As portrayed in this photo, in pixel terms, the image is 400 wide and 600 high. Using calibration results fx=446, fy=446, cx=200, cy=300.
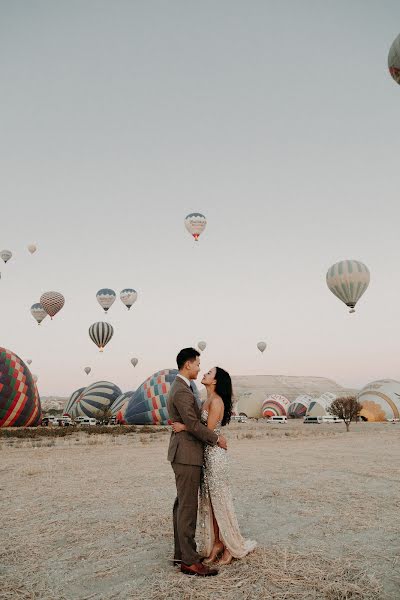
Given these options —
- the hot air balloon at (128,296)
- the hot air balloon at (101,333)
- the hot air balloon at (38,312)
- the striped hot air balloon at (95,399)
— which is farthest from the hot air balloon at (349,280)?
the hot air balloon at (38,312)

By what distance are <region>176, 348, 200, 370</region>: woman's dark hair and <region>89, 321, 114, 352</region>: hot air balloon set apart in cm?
3826

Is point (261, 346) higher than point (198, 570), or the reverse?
point (261, 346)

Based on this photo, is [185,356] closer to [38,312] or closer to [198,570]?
[198,570]

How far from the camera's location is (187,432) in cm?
452

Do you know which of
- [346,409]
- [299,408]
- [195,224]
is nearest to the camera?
[346,409]

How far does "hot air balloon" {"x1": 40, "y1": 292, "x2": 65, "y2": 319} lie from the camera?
39406 millimetres

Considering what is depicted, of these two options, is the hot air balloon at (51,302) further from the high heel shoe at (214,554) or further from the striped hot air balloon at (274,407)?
the high heel shoe at (214,554)

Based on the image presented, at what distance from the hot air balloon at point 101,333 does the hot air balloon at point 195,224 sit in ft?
44.8

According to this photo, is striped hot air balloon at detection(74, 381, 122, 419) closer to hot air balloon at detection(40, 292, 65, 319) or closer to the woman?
hot air balloon at detection(40, 292, 65, 319)

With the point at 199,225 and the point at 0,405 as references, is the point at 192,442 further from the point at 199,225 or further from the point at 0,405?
the point at 199,225

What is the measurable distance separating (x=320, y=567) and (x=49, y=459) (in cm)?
1174

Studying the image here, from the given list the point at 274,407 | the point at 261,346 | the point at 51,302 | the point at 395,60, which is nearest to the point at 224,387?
the point at 395,60

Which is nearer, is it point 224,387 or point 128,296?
point 224,387

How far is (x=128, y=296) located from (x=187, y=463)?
3984 cm
